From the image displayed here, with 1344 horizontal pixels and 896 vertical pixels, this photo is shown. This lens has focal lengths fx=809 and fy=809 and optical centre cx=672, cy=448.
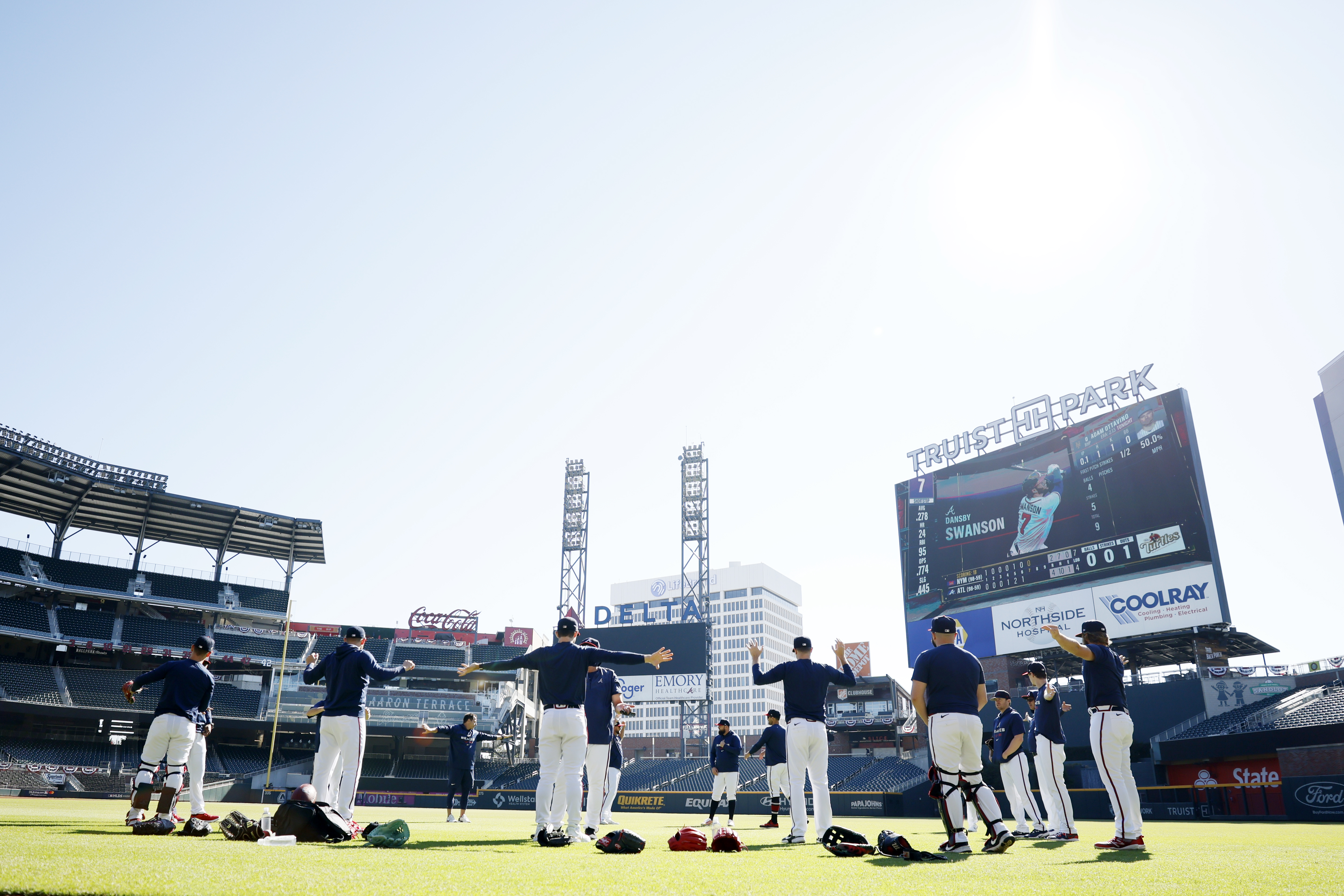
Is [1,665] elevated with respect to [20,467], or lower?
lower

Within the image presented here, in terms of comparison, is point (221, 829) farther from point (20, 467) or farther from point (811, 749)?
point (20, 467)

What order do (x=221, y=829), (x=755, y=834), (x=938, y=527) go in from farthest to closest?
(x=938, y=527)
(x=755, y=834)
(x=221, y=829)

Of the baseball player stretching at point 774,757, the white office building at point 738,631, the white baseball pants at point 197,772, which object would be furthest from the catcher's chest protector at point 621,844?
the white office building at point 738,631

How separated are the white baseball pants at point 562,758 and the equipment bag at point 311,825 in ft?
5.93

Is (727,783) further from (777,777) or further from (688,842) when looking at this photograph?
(688,842)

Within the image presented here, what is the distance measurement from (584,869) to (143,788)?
5.65 metres

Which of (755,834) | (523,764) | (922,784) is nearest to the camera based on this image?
(755,834)

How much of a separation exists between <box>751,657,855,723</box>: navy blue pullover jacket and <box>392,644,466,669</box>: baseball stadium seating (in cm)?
4926

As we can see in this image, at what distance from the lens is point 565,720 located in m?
7.82

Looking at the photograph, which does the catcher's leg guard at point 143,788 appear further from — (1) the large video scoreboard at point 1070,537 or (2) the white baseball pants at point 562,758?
(1) the large video scoreboard at point 1070,537

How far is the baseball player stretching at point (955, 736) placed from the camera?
6770 millimetres

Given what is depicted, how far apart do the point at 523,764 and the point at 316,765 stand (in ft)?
132

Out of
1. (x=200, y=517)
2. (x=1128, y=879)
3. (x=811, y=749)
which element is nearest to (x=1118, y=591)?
(x=811, y=749)

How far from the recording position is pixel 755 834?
11.5 metres
